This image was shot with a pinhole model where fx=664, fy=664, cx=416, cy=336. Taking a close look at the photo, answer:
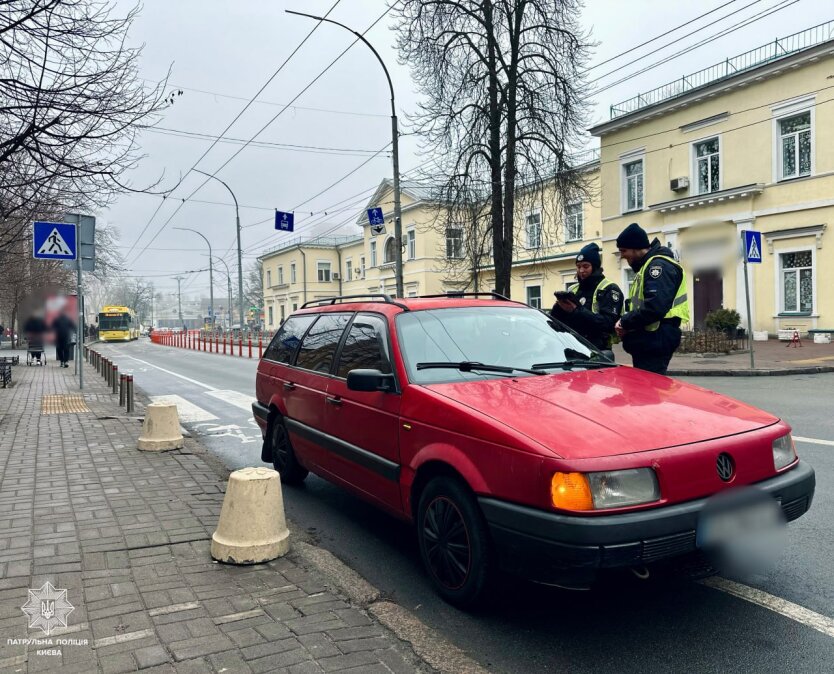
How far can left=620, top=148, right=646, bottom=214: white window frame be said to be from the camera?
27641 millimetres

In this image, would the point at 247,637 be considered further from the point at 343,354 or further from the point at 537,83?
the point at 537,83

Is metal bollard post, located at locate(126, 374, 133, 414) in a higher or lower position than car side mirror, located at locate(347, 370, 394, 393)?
lower

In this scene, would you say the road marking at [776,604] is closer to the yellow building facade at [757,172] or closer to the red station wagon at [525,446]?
the red station wagon at [525,446]

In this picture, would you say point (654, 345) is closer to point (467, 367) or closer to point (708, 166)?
point (467, 367)

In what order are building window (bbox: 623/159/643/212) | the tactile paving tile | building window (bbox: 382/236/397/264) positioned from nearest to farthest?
1. the tactile paving tile
2. building window (bbox: 623/159/643/212)
3. building window (bbox: 382/236/397/264)

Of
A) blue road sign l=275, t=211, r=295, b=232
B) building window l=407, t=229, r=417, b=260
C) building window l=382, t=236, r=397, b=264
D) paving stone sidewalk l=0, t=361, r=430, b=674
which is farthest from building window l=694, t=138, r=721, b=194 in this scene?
building window l=382, t=236, r=397, b=264

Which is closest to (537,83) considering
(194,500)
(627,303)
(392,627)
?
(627,303)

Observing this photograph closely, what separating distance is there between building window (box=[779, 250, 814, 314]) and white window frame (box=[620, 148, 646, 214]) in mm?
6549

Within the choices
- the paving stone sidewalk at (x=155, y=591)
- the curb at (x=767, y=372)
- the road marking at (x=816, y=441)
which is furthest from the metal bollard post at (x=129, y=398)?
the curb at (x=767, y=372)

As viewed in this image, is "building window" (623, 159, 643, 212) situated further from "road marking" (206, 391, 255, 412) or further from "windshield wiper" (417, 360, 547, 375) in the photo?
"windshield wiper" (417, 360, 547, 375)

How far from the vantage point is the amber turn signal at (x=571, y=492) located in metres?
2.83

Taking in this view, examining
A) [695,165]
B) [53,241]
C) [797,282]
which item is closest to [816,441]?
[53,241]

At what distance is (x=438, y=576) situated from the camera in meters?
3.56

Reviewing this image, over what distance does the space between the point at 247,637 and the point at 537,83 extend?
A: 19927mm
